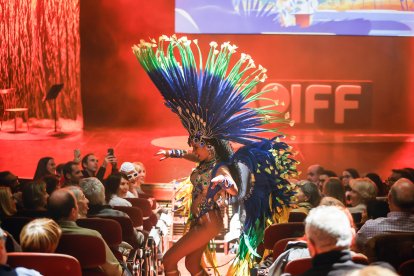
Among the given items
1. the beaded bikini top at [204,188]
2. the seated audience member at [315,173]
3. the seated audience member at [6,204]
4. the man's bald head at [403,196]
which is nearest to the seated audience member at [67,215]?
the beaded bikini top at [204,188]

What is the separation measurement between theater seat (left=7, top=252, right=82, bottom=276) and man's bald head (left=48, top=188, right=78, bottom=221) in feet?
2.78

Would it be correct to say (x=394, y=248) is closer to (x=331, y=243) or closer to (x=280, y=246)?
(x=280, y=246)

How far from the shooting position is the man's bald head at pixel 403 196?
185 inches

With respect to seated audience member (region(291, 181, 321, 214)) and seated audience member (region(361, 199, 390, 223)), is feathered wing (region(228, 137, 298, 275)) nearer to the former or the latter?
seated audience member (region(291, 181, 321, 214))

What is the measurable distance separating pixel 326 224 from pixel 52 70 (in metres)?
9.94

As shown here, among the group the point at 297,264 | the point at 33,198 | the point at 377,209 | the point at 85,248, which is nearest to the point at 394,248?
the point at 297,264

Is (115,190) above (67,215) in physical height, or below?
below

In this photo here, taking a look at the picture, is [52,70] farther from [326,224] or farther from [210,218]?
[326,224]

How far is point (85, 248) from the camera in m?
Result: 4.03

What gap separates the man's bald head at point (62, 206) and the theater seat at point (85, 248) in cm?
28

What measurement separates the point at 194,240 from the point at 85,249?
1221mm

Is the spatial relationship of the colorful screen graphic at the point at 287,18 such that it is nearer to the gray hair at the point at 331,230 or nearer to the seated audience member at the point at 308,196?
the seated audience member at the point at 308,196

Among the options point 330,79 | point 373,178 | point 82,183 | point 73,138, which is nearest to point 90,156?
point 82,183

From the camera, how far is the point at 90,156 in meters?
7.89
